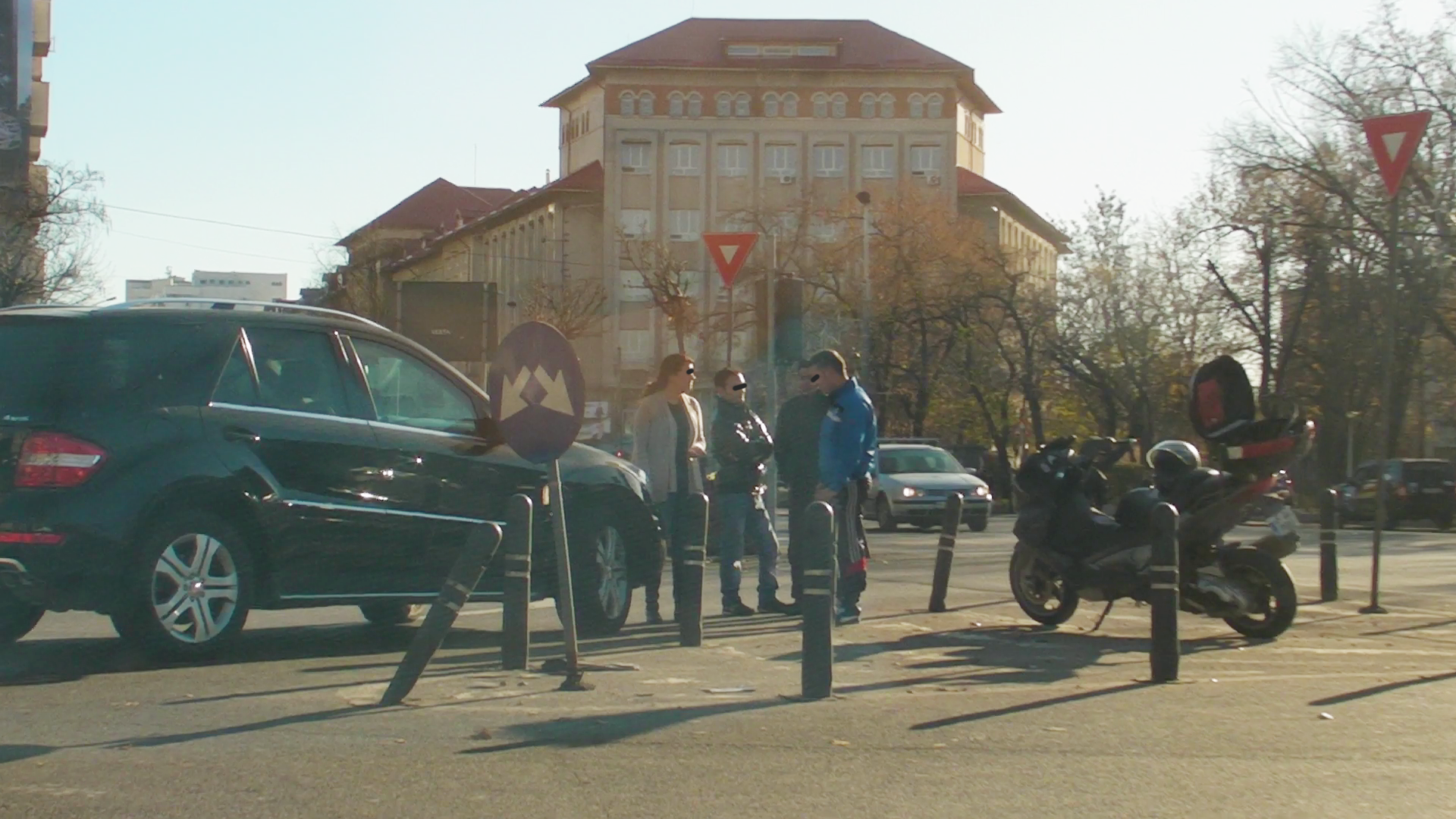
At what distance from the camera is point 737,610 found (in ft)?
41.9

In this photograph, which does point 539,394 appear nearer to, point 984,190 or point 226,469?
point 226,469

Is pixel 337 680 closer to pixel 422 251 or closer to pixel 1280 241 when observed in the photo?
pixel 1280 241

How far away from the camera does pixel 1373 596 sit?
1371 centimetres

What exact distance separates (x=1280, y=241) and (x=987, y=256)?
38.9 ft

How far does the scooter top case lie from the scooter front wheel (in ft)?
4.58

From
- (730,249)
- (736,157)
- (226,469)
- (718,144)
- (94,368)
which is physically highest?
(718,144)

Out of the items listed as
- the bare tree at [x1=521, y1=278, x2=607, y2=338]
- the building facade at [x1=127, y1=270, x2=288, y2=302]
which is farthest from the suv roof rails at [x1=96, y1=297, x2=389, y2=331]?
the building facade at [x1=127, y1=270, x2=288, y2=302]

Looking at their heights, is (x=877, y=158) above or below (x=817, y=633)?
above

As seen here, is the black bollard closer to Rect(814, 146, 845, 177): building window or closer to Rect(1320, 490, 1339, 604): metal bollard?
Rect(1320, 490, 1339, 604): metal bollard

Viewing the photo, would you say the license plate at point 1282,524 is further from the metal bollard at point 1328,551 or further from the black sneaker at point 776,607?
the black sneaker at point 776,607

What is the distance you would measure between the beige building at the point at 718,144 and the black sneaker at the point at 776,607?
74.4 meters

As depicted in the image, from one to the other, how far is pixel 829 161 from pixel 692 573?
80.9 meters

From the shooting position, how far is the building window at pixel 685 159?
8938cm

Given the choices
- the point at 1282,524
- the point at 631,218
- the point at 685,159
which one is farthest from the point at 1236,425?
the point at 685,159
